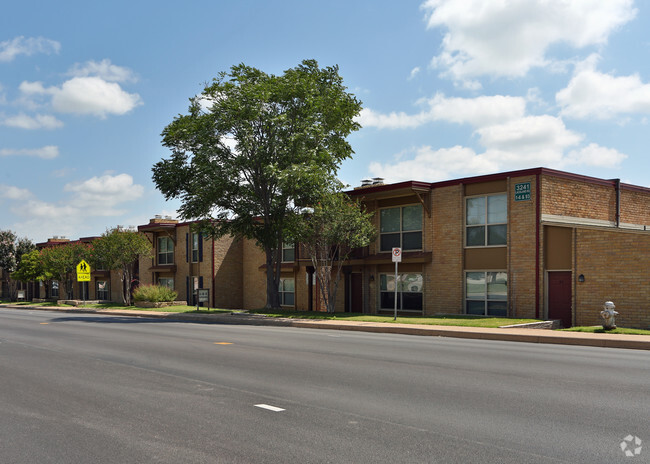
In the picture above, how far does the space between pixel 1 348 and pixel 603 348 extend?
584 inches

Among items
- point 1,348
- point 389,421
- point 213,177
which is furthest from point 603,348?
point 213,177

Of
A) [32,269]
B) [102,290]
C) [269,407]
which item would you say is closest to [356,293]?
[269,407]

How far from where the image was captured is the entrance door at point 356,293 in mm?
32406

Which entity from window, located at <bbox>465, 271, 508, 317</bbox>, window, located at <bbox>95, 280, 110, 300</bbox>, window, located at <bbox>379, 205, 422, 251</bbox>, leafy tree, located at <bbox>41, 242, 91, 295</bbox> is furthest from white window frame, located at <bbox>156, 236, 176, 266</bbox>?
window, located at <bbox>465, 271, 508, 317</bbox>

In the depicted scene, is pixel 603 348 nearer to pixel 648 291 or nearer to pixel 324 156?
pixel 648 291

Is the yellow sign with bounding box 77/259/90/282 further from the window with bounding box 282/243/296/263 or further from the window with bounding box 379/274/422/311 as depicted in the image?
the window with bounding box 379/274/422/311

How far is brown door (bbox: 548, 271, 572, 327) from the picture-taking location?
2372 centimetres

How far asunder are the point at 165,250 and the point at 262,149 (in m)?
22.7

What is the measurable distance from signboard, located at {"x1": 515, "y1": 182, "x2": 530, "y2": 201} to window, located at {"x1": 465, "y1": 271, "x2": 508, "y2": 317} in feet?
10.1

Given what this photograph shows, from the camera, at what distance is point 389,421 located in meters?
7.36

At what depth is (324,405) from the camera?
8.31m

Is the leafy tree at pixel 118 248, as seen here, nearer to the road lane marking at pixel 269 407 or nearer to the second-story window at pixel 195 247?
the second-story window at pixel 195 247

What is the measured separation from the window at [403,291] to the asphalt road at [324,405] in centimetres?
1436

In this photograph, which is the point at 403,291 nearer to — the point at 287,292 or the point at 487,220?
the point at 487,220
